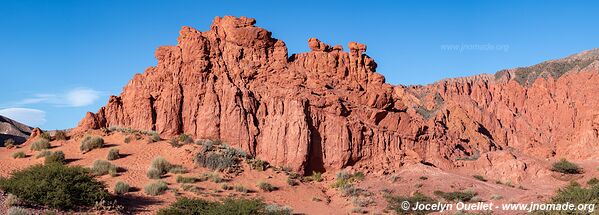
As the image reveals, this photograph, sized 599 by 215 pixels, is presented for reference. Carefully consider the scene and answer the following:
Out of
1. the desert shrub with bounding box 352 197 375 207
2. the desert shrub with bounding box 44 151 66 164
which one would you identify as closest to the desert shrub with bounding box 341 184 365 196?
the desert shrub with bounding box 352 197 375 207

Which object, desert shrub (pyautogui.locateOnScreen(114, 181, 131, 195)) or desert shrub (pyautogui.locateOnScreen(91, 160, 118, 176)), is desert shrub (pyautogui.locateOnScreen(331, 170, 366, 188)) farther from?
desert shrub (pyautogui.locateOnScreen(114, 181, 131, 195))

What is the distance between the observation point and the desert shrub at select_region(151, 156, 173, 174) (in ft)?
98.2

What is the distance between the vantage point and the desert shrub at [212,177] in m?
29.9

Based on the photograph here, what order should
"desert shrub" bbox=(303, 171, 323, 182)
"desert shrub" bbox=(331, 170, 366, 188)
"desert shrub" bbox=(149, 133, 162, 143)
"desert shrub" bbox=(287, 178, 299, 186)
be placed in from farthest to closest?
"desert shrub" bbox=(303, 171, 323, 182) < "desert shrub" bbox=(149, 133, 162, 143) < "desert shrub" bbox=(331, 170, 366, 188) < "desert shrub" bbox=(287, 178, 299, 186)

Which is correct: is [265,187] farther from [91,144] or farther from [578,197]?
[578,197]

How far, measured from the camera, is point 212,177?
30281 mm

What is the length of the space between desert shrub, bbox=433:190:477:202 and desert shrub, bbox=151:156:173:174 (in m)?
14.5

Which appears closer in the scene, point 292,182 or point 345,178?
point 292,182

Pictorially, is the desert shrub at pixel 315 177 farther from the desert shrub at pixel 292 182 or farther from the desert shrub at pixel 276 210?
the desert shrub at pixel 276 210

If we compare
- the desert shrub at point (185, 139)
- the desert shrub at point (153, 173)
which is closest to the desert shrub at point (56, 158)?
the desert shrub at point (153, 173)

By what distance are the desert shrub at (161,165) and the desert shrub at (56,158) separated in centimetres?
471

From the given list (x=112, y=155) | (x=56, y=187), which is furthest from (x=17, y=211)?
(x=112, y=155)

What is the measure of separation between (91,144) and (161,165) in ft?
17.0

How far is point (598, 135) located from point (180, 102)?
39.9 metres
